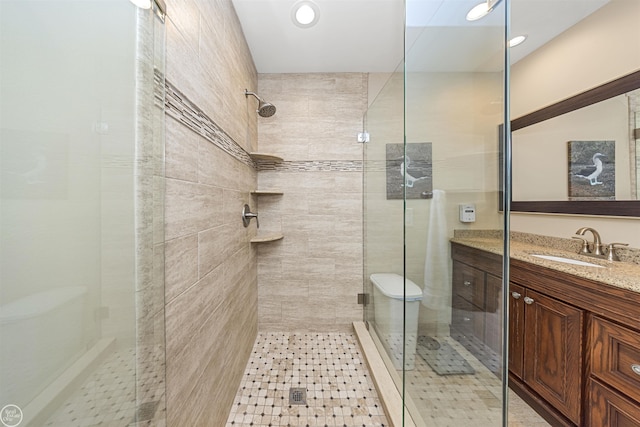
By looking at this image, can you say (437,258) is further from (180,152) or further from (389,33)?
(389,33)

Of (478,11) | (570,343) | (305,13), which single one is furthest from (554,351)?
(305,13)

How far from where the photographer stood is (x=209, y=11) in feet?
3.67

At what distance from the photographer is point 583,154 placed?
154 centimetres

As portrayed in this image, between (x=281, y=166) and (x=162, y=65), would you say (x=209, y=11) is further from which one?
(x=281, y=166)

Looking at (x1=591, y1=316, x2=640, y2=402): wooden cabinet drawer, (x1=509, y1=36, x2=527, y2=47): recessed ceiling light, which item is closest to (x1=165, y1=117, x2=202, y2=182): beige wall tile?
(x1=591, y1=316, x2=640, y2=402): wooden cabinet drawer

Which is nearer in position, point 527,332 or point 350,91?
point 527,332

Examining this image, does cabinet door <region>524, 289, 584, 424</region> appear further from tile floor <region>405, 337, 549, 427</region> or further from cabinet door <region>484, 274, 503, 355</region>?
cabinet door <region>484, 274, 503, 355</region>

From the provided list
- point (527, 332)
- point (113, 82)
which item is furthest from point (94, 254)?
point (527, 332)

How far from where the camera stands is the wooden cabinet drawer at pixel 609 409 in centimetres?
92

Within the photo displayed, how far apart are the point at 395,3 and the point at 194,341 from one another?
2127mm

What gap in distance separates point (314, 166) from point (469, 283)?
1.60 m

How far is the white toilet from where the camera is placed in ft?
4.26

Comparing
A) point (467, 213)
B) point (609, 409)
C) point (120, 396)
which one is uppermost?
point (467, 213)

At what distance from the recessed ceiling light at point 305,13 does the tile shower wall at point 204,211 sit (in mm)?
398
